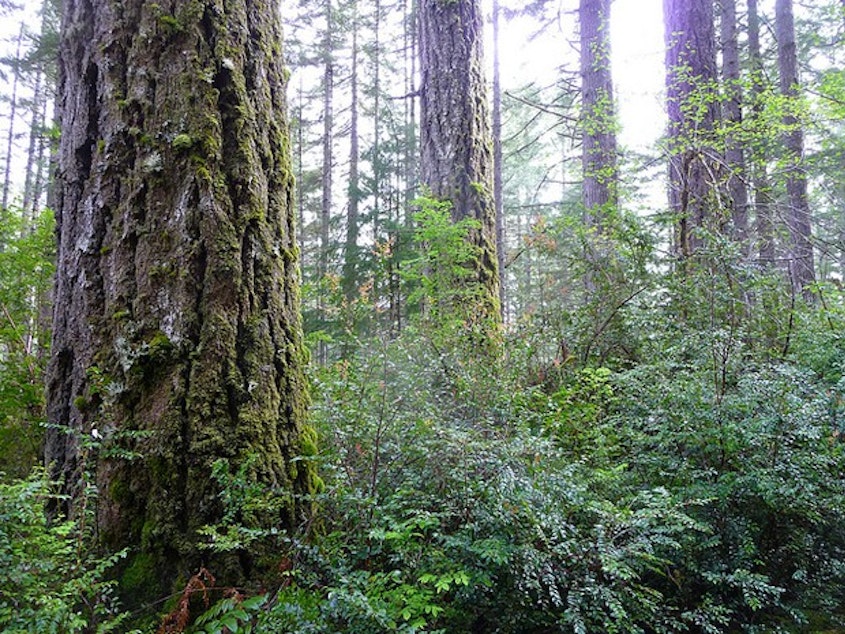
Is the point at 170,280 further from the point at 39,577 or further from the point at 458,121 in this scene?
the point at 458,121

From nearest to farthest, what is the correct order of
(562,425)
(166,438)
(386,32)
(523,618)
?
(523,618)
(166,438)
(562,425)
(386,32)

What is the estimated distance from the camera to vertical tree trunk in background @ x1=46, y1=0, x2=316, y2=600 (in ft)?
6.52

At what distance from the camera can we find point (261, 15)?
8.25 feet

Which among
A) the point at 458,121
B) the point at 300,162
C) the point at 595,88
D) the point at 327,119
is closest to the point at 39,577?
the point at 458,121

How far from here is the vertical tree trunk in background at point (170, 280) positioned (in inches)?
78.2

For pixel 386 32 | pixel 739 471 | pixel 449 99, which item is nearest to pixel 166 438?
pixel 739 471

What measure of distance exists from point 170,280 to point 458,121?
413 centimetres

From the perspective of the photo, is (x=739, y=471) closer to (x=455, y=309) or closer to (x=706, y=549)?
(x=706, y=549)

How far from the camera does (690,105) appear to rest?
5.75 m

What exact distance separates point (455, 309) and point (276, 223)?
98.5 inches

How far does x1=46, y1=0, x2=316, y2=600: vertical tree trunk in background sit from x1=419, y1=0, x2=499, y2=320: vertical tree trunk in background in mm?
3196

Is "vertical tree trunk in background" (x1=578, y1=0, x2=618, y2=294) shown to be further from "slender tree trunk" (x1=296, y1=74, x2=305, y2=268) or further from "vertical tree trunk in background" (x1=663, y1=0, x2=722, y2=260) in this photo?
"slender tree trunk" (x1=296, y1=74, x2=305, y2=268)

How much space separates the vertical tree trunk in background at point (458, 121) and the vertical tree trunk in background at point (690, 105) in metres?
1.79

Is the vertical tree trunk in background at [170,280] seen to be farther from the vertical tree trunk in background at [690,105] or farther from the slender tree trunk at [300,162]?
the slender tree trunk at [300,162]
